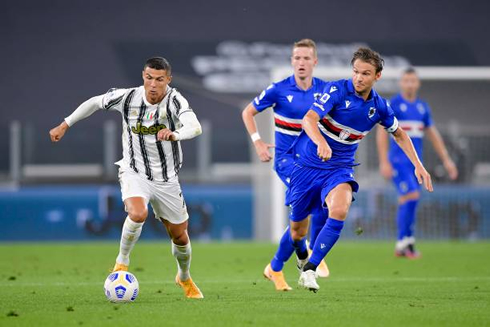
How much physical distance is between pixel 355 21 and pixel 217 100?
5.16 m

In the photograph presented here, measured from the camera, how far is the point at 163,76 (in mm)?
7336

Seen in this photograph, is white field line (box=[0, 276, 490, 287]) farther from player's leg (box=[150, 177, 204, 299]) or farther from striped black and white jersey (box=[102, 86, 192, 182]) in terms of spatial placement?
→ striped black and white jersey (box=[102, 86, 192, 182])

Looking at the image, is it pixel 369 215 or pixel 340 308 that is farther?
pixel 369 215

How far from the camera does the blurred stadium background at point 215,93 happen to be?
1655 centimetres

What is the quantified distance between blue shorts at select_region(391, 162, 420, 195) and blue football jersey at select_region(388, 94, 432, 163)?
0.08 m

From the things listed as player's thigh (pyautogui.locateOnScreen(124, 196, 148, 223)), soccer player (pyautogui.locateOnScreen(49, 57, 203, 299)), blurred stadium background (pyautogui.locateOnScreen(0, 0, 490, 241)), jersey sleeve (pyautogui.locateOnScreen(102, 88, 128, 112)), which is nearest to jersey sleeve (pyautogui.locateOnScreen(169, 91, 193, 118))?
soccer player (pyautogui.locateOnScreen(49, 57, 203, 299))

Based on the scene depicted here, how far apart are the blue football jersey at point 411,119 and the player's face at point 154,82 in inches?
215

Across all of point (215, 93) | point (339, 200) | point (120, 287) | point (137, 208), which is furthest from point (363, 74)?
point (215, 93)

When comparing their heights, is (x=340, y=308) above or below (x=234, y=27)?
below

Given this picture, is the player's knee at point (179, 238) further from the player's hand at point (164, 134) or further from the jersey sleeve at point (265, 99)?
the jersey sleeve at point (265, 99)

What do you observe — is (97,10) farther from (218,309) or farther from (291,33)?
(218,309)

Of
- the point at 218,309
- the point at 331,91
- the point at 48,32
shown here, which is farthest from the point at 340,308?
the point at 48,32

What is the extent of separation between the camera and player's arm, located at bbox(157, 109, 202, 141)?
269 inches

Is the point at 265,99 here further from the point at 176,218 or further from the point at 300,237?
the point at 176,218
